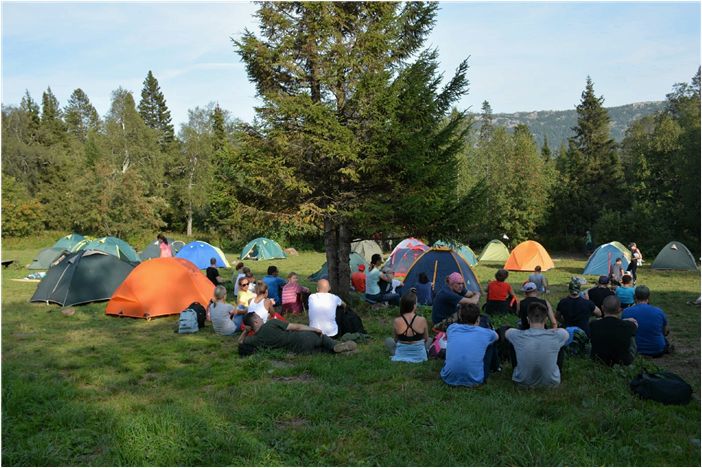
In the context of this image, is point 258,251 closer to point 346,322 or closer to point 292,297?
point 292,297

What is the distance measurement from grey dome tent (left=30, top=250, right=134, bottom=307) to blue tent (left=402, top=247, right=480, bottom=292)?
308 inches

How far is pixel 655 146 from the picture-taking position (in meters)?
32.2

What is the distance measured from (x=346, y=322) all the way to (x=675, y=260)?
58.7 ft

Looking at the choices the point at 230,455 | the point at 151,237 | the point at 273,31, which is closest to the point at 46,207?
the point at 151,237

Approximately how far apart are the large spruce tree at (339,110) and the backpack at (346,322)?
286 centimetres

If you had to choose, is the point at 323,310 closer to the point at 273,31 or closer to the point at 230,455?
the point at 230,455

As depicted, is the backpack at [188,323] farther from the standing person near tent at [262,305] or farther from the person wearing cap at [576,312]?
the person wearing cap at [576,312]

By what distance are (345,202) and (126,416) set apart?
25.5 feet

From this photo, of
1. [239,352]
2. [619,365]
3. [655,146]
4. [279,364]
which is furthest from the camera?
[655,146]

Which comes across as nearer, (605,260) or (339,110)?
(339,110)

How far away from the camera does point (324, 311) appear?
8836 millimetres

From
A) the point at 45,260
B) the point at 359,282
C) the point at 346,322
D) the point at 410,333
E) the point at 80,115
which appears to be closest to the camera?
the point at 410,333

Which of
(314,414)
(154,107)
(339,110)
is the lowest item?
(314,414)

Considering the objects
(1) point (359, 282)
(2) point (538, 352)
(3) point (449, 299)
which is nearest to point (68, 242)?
(1) point (359, 282)
